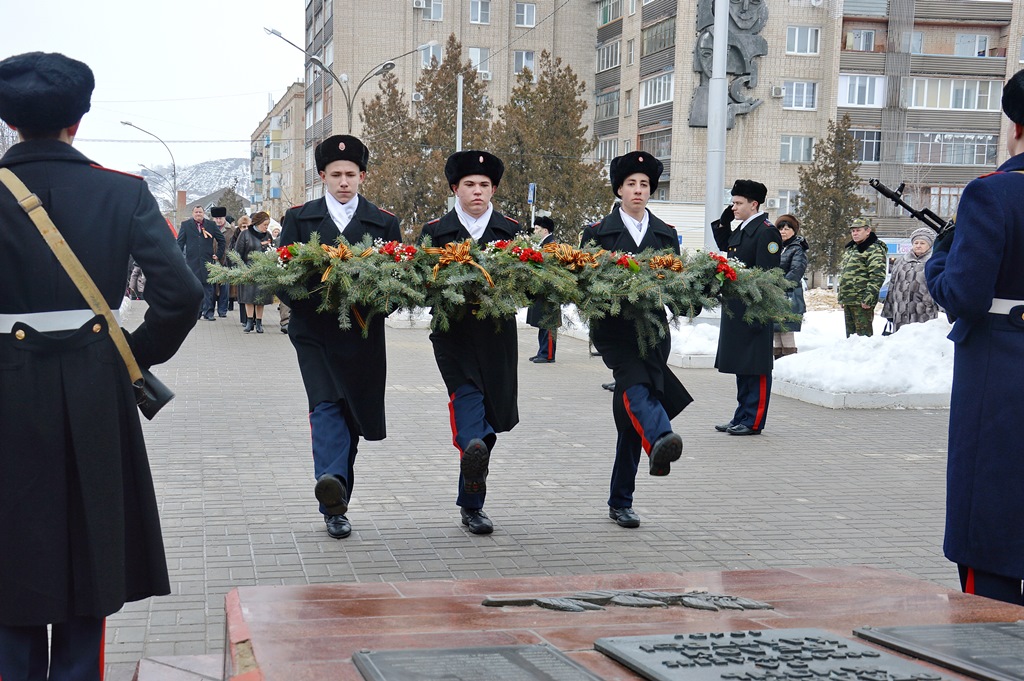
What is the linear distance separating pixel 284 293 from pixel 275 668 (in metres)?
2.83

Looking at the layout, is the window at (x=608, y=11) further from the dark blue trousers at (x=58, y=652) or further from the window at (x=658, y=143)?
the dark blue trousers at (x=58, y=652)

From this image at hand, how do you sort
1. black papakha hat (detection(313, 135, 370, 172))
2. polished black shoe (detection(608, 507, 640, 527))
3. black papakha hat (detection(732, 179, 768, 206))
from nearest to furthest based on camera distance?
black papakha hat (detection(313, 135, 370, 172)) < polished black shoe (detection(608, 507, 640, 527)) < black papakha hat (detection(732, 179, 768, 206))

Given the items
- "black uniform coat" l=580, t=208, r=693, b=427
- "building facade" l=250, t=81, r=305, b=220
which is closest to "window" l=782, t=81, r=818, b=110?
"building facade" l=250, t=81, r=305, b=220

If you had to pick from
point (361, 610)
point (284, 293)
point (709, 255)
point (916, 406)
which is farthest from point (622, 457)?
point (916, 406)

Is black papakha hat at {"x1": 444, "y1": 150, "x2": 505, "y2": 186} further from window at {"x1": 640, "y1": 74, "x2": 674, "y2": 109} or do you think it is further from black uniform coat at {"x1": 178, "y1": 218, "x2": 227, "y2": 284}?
window at {"x1": 640, "y1": 74, "x2": 674, "y2": 109}

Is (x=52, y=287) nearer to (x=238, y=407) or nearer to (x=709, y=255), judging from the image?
(x=709, y=255)

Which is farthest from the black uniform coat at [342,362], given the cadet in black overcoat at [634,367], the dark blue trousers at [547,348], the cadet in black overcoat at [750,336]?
the dark blue trousers at [547,348]

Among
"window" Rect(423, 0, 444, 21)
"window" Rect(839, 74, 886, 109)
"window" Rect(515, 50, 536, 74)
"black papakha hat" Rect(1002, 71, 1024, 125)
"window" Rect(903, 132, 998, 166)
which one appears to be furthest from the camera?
"window" Rect(515, 50, 536, 74)

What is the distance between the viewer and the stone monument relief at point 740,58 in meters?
53.5

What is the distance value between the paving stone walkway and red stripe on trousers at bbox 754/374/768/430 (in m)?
0.23

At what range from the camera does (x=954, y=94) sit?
58.8 m

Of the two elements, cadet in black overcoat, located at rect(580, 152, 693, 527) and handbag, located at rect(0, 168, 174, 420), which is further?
cadet in black overcoat, located at rect(580, 152, 693, 527)

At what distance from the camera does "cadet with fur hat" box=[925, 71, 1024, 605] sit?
4301 millimetres

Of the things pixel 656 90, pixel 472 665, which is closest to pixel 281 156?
pixel 656 90
